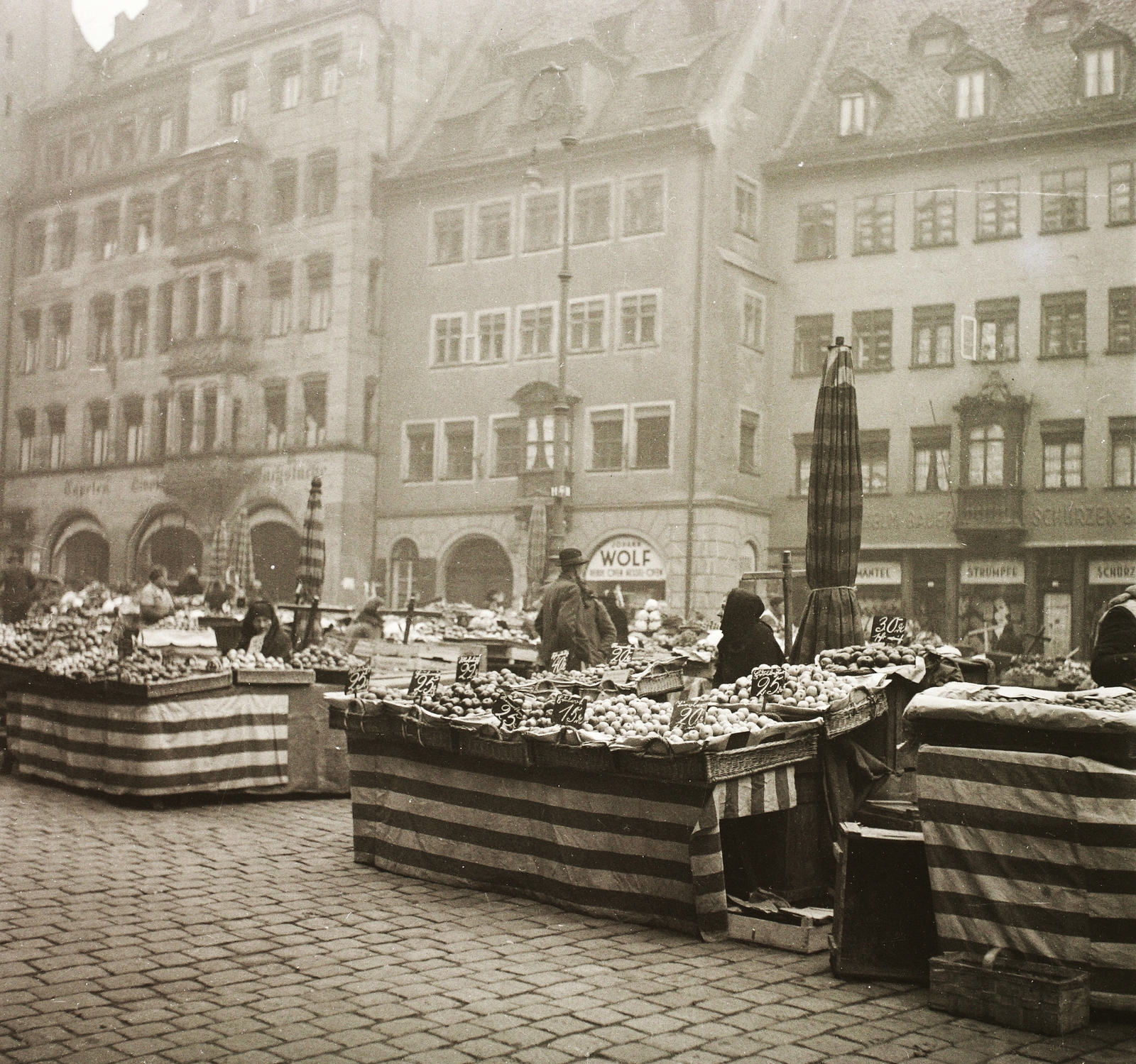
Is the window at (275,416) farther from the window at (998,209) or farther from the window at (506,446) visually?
the window at (998,209)

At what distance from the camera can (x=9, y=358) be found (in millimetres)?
44719

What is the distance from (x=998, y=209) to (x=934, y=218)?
1462 millimetres

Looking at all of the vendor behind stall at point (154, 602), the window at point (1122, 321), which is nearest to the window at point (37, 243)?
the vendor behind stall at point (154, 602)

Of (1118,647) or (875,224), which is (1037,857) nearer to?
(1118,647)

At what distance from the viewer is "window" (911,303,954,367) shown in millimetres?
32469

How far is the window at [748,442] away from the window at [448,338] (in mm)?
7835

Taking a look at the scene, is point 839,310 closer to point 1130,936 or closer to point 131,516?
point 131,516

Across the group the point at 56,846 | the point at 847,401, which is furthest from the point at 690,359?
the point at 56,846

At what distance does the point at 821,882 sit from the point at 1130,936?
1.94m

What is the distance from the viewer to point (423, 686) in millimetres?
8070

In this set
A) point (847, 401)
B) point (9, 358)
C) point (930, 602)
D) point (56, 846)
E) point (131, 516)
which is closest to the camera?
point (56, 846)

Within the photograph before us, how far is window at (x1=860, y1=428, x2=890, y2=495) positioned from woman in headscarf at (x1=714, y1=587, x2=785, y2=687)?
2472 centimetres

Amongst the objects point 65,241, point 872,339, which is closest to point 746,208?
point 872,339

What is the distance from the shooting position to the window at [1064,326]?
3080cm
